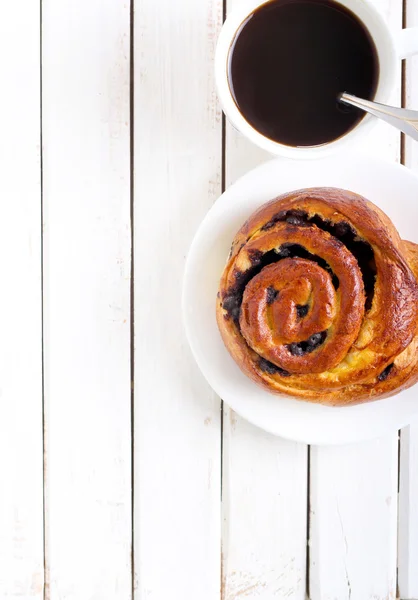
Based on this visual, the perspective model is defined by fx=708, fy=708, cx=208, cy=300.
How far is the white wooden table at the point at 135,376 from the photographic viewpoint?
1.14 m

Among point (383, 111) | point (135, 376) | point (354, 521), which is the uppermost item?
point (383, 111)

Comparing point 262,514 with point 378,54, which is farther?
point 262,514

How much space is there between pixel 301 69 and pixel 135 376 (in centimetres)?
54

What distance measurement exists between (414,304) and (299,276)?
153 millimetres

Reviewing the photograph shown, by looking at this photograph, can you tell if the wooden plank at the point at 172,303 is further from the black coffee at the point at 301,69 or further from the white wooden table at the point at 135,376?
the black coffee at the point at 301,69

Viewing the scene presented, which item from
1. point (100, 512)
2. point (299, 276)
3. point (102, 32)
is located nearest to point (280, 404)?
point (299, 276)

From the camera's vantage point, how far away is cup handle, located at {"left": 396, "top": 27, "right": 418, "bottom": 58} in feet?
3.09

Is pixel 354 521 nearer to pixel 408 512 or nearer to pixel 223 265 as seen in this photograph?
pixel 408 512

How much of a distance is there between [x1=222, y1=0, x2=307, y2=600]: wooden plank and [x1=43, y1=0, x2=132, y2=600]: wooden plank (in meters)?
0.17

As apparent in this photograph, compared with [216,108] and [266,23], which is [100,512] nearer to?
[216,108]

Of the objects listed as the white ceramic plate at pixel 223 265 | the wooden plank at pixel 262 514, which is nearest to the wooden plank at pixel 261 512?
the wooden plank at pixel 262 514

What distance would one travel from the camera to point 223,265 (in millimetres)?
1057

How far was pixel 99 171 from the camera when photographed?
1.15 m

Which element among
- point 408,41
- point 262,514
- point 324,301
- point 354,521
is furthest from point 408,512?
point 408,41
